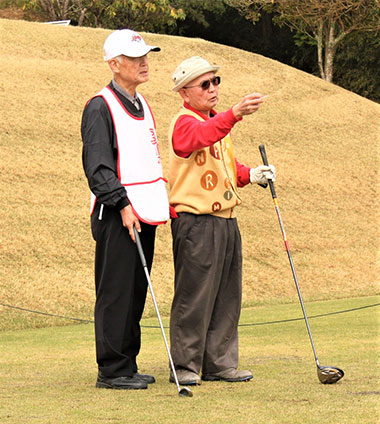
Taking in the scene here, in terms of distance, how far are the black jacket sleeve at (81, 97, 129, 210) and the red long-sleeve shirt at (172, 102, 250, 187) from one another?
378mm

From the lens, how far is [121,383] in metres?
4.73

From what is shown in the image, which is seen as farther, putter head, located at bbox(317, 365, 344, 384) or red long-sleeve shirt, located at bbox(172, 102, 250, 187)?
red long-sleeve shirt, located at bbox(172, 102, 250, 187)

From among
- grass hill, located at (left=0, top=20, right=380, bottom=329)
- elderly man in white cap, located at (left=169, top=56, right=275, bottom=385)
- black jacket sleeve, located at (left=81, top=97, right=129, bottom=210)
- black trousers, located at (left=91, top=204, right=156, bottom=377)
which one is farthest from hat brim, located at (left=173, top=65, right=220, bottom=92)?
grass hill, located at (left=0, top=20, right=380, bottom=329)

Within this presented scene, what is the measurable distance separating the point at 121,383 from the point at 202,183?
47.8 inches

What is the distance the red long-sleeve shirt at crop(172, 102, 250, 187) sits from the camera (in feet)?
15.3

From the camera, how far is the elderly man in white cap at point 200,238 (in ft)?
16.2

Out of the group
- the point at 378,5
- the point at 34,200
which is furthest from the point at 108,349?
the point at 378,5

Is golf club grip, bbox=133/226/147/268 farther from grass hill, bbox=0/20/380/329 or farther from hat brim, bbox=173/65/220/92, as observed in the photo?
grass hill, bbox=0/20/380/329

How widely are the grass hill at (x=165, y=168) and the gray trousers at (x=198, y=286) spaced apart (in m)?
6.56

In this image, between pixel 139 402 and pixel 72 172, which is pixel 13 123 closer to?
pixel 72 172

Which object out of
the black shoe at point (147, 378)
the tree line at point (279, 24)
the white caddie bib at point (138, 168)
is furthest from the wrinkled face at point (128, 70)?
the tree line at point (279, 24)

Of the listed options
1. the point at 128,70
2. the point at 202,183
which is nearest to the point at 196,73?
the point at 128,70

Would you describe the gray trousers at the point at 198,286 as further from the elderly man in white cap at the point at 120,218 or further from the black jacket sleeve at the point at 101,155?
the black jacket sleeve at the point at 101,155

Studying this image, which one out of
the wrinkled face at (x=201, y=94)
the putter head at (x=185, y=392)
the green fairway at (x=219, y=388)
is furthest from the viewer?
the wrinkled face at (x=201, y=94)
